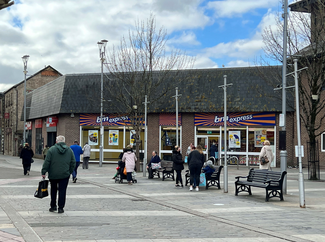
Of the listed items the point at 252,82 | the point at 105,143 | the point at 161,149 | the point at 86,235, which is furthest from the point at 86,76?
the point at 86,235

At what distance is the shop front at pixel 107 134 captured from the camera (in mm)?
32500

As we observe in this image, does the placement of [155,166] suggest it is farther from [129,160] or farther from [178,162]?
[178,162]

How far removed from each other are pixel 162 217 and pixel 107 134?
78.9 feet

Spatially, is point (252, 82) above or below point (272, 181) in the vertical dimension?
above

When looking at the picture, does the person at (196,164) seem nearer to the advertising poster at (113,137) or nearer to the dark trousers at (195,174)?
the dark trousers at (195,174)

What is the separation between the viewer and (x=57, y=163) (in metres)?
9.04

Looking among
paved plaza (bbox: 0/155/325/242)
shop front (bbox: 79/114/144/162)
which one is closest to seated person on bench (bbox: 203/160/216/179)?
paved plaza (bbox: 0/155/325/242)

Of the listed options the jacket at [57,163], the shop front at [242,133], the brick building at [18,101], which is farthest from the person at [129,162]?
the brick building at [18,101]

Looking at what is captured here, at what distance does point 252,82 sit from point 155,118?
7.54 m

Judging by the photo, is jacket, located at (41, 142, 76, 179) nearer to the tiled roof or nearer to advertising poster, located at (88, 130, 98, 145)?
the tiled roof

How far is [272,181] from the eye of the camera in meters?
12.1

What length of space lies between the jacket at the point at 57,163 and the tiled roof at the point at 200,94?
1768 cm

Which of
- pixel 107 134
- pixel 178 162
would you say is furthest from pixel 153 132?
pixel 178 162

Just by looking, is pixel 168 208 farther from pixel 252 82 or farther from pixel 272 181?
pixel 252 82
